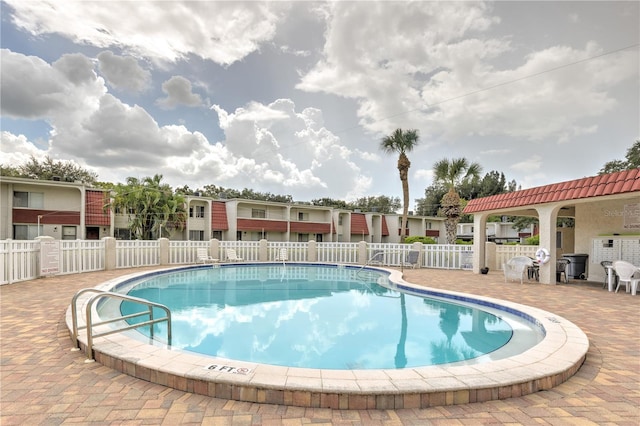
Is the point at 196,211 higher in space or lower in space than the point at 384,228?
higher

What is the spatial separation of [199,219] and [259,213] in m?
5.98

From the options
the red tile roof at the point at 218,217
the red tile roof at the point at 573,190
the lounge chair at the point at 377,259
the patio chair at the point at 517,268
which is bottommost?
the lounge chair at the point at 377,259

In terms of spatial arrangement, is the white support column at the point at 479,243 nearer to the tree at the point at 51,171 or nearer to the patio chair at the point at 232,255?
the patio chair at the point at 232,255

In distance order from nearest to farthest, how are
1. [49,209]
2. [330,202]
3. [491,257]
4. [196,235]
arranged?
[491,257], [49,209], [196,235], [330,202]

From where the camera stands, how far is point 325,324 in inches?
270

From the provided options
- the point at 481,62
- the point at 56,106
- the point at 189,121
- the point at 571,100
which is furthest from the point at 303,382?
the point at 189,121

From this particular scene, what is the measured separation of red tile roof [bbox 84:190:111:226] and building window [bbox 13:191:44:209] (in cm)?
260

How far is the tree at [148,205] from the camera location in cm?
2306

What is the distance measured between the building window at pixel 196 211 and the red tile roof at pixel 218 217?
990mm

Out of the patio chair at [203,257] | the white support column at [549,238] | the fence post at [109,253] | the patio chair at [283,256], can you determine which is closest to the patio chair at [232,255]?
the patio chair at [203,257]

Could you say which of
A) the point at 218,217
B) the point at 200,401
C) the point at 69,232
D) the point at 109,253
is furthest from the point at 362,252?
the point at 69,232

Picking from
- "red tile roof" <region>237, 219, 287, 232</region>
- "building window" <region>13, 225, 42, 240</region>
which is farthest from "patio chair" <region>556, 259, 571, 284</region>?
"building window" <region>13, 225, 42, 240</region>

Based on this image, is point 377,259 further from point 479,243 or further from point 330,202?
point 330,202

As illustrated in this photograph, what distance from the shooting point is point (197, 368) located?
3387 mm
